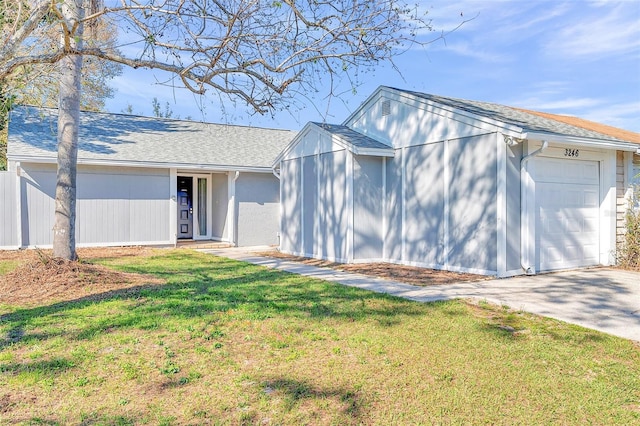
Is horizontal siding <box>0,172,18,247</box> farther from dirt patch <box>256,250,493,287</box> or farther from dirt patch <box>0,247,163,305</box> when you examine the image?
dirt patch <box>256,250,493,287</box>

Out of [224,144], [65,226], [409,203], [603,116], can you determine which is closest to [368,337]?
[409,203]

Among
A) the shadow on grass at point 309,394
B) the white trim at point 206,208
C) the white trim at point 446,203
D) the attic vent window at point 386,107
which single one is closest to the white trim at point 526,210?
the white trim at point 446,203

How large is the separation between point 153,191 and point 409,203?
8.04 m

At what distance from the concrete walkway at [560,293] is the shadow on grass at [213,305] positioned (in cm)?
78

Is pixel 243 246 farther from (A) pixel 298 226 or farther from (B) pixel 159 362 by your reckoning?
(B) pixel 159 362

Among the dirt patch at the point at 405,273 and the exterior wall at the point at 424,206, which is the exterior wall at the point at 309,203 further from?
the exterior wall at the point at 424,206

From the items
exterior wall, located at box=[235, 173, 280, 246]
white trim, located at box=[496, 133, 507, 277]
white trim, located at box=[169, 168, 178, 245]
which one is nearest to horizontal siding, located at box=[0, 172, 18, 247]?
white trim, located at box=[169, 168, 178, 245]

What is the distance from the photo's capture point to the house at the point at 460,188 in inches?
340

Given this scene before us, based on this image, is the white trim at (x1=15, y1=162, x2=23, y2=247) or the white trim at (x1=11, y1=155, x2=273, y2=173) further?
the white trim at (x1=15, y1=162, x2=23, y2=247)

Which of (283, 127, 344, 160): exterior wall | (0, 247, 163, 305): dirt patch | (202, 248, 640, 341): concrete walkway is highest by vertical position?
(283, 127, 344, 160): exterior wall

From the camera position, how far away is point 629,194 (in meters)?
10.2

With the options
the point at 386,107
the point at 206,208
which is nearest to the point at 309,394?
the point at 386,107

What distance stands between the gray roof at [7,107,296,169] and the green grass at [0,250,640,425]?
27.4ft

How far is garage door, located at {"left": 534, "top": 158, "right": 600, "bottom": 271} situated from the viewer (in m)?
9.01
